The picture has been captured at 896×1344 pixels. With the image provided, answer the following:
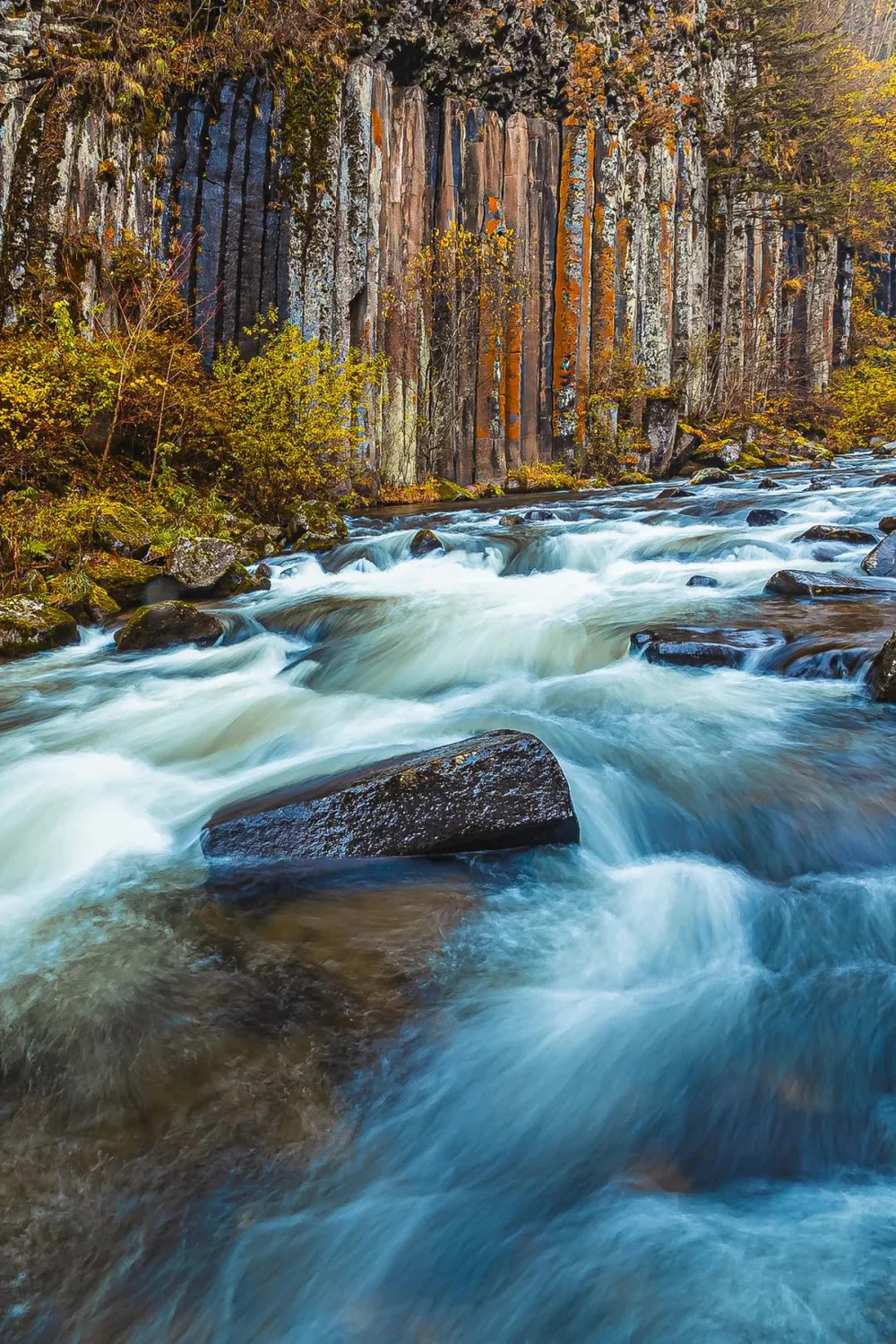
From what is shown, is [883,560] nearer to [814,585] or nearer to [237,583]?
[814,585]

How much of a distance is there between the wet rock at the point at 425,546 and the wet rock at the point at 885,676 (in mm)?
5033

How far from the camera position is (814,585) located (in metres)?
5.79

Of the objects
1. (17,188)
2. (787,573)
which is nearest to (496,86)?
(17,188)

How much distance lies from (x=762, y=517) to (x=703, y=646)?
16.2 feet

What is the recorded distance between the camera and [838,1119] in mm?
1692

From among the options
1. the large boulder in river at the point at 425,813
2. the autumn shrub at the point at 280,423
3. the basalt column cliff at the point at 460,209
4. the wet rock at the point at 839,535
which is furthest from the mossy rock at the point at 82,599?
the wet rock at the point at 839,535

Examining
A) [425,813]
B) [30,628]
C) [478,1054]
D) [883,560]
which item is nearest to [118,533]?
[30,628]

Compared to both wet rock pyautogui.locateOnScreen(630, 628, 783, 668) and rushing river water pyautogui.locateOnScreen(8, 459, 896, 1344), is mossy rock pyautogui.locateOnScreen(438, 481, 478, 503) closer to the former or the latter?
wet rock pyautogui.locateOnScreen(630, 628, 783, 668)

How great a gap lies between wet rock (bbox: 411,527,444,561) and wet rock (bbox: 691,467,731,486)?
7.49 m

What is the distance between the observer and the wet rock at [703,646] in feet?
15.2

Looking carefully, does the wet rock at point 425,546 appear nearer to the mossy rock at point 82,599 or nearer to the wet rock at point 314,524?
the wet rock at point 314,524

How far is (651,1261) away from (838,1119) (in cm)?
60

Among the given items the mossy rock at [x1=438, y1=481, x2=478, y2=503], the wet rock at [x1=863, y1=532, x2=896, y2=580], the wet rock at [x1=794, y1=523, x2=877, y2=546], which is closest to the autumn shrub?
the mossy rock at [x1=438, y1=481, x2=478, y2=503]

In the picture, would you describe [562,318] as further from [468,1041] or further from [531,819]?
[468,1041]
